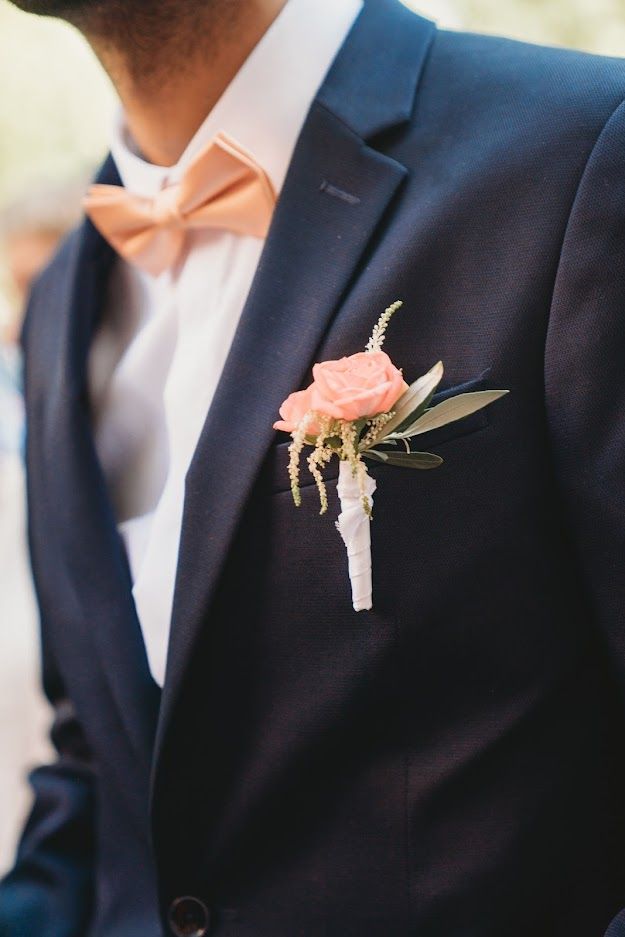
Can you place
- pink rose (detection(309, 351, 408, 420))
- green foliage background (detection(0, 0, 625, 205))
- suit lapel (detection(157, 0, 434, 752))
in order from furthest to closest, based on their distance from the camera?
green foliage background (detection(0, 0, 625, 205)), suit lapel (detection(157, 0, 434, 752)), pink rose (detection(309, 351, 408, 420))

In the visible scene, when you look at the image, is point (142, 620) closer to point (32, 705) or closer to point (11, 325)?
point (32, 705)

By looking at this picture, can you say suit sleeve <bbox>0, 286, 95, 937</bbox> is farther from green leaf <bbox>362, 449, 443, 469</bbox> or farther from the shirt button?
green leaf <bbox>362, 449, 443, 469</bbox>

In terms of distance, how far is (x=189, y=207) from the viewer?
4.51 feet

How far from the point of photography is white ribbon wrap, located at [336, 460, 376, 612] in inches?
42.7

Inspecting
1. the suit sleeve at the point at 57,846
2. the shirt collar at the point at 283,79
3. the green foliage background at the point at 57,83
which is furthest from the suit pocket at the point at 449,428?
the green foliage background at the point at 57,83

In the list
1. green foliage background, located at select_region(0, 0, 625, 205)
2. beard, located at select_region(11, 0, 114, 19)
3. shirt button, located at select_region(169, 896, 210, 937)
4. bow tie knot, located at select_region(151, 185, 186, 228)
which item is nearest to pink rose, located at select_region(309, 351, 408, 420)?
bow tie knot, located at select_region(151, 185, 186, 228)

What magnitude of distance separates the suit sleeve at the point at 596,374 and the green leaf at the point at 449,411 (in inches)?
3.4

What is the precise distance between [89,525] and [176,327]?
316 millimetres

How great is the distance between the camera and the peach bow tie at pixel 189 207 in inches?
51.2

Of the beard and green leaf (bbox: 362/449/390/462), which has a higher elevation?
the beard

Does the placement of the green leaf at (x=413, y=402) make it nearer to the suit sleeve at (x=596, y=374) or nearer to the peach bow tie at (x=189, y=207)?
the suit sleeve at (x=596, y=374)

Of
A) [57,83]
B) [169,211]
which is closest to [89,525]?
[169,211]

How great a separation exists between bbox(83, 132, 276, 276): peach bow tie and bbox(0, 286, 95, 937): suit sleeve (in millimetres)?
650

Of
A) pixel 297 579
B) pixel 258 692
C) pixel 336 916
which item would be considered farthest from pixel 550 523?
pixel 336 916
